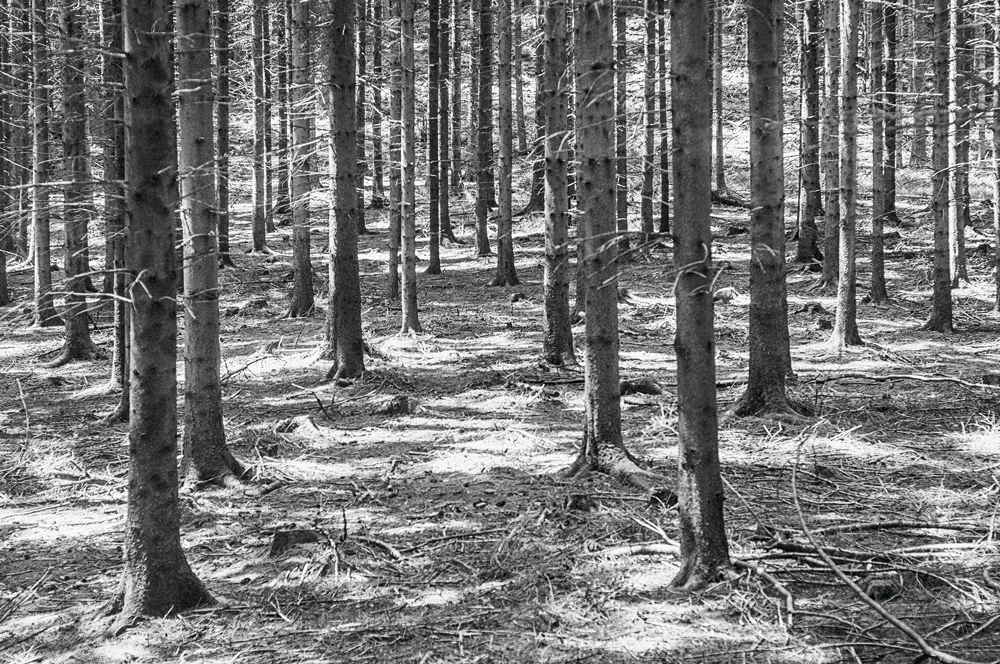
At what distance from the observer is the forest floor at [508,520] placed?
16.4 feet

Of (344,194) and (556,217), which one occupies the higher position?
(344,194)

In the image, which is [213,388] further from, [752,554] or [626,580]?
[752,554]

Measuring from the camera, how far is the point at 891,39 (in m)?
26.7

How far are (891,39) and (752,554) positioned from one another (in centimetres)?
2543

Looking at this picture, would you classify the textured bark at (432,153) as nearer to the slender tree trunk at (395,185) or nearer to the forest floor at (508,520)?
the slender tree trunk at (395,185)

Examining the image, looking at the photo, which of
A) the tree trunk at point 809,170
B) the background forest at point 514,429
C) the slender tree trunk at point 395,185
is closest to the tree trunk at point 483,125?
the slender tree trunk at point 395,185

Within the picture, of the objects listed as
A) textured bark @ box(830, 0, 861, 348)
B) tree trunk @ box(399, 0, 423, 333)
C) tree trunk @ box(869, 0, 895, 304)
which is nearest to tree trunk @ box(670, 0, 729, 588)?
textured bark @ box(830, 0, 861, 348)

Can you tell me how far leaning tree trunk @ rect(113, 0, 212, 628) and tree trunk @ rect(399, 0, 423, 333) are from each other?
33.3 ft

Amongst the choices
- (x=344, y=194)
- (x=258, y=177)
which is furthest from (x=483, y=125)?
(x=344, y=194)

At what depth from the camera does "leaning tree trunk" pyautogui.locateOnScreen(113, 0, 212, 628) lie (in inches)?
196

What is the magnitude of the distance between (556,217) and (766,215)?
139 inches

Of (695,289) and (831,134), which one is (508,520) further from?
(831,134)

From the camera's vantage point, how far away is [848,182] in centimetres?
1312

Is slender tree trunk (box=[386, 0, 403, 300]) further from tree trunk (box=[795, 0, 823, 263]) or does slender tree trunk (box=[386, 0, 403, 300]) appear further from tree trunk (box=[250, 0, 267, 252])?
tree trunk (box=[795, 0, 823, 263])
